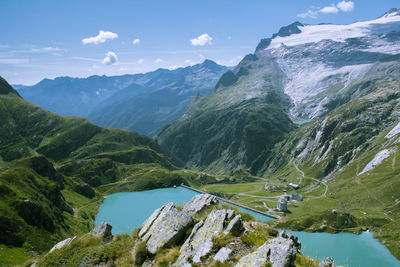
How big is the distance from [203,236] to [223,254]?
3.21 m

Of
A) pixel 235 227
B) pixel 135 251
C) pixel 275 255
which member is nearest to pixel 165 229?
pixel 135 251

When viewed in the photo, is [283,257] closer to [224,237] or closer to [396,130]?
[224,237]

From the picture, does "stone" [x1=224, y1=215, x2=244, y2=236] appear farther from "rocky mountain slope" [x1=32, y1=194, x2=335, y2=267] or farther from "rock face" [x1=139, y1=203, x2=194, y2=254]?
"rock face" [x1=139, y1=203, x2=194, y2=254]

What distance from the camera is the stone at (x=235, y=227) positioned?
764 inches

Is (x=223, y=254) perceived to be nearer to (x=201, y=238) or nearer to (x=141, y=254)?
(x=201, y=238)

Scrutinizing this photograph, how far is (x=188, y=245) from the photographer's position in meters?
19.7

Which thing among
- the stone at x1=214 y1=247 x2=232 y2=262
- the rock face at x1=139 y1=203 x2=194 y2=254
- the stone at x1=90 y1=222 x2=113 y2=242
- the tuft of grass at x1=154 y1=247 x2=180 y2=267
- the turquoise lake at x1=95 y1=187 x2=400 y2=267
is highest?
the stone at x1=214 y1=247 x2=232 y2=262

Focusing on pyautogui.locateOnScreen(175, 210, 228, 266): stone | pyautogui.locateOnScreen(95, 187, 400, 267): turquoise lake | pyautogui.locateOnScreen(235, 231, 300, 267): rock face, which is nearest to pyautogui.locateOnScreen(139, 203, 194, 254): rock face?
pyautogui.locateOnScreen(175, 210, 228, 266): stone

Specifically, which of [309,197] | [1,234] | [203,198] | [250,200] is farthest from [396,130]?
[1,234]

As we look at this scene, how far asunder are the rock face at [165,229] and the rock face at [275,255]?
7.42m

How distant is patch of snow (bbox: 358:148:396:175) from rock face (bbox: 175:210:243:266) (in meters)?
192

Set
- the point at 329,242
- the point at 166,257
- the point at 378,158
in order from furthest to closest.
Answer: the point at 378,158, the point at 329,242, the point at 166,257

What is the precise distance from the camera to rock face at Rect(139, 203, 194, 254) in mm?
20703

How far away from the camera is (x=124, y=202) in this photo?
173000mm
